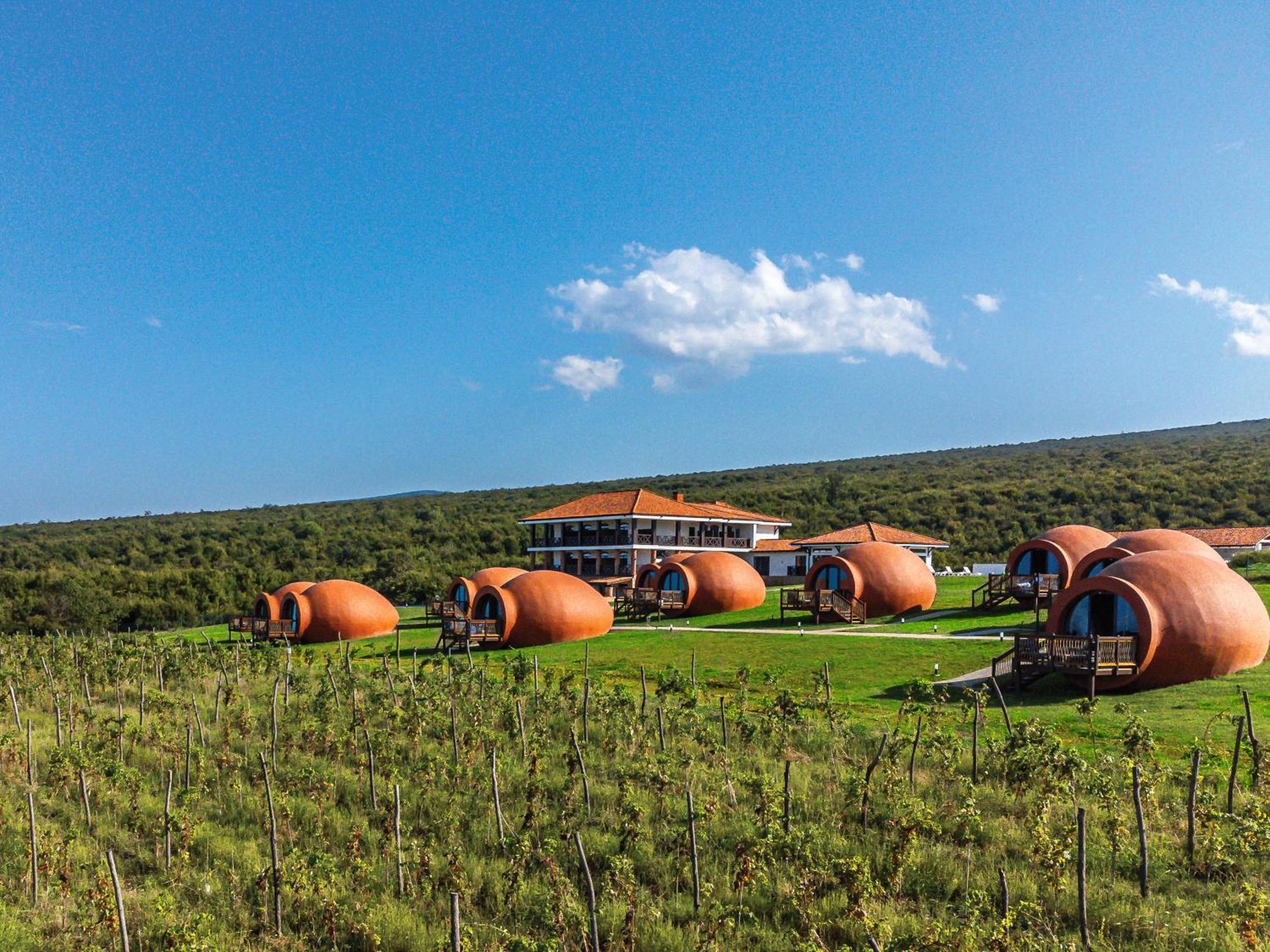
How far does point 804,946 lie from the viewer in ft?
29.7

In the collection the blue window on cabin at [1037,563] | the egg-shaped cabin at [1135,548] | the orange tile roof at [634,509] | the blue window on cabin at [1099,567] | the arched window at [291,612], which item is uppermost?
the orange tile roof at [634,509]

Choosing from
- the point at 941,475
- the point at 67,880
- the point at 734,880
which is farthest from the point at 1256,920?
the point at 941,475

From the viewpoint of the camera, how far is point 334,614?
3947cm

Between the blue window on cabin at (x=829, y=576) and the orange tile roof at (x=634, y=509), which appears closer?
the blue window on cabin at (x=829, y=576)

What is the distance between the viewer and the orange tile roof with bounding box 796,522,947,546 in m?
52.9

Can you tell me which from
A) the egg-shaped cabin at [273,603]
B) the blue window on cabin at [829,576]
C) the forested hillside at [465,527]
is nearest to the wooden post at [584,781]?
the blue window on cabin at [829,576]

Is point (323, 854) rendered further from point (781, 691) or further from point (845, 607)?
point (845, 607)

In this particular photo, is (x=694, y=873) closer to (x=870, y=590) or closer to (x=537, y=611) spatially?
(x=537, y=611)

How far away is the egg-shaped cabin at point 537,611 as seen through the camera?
34719mm

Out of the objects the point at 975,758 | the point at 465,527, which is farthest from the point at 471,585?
the point at 465,527

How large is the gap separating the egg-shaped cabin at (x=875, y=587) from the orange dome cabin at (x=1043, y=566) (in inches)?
89.8

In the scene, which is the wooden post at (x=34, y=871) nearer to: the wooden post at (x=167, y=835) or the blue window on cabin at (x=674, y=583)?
the wooden post at (x=167, y=835)

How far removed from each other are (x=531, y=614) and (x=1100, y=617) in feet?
62.0

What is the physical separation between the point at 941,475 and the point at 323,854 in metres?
102
